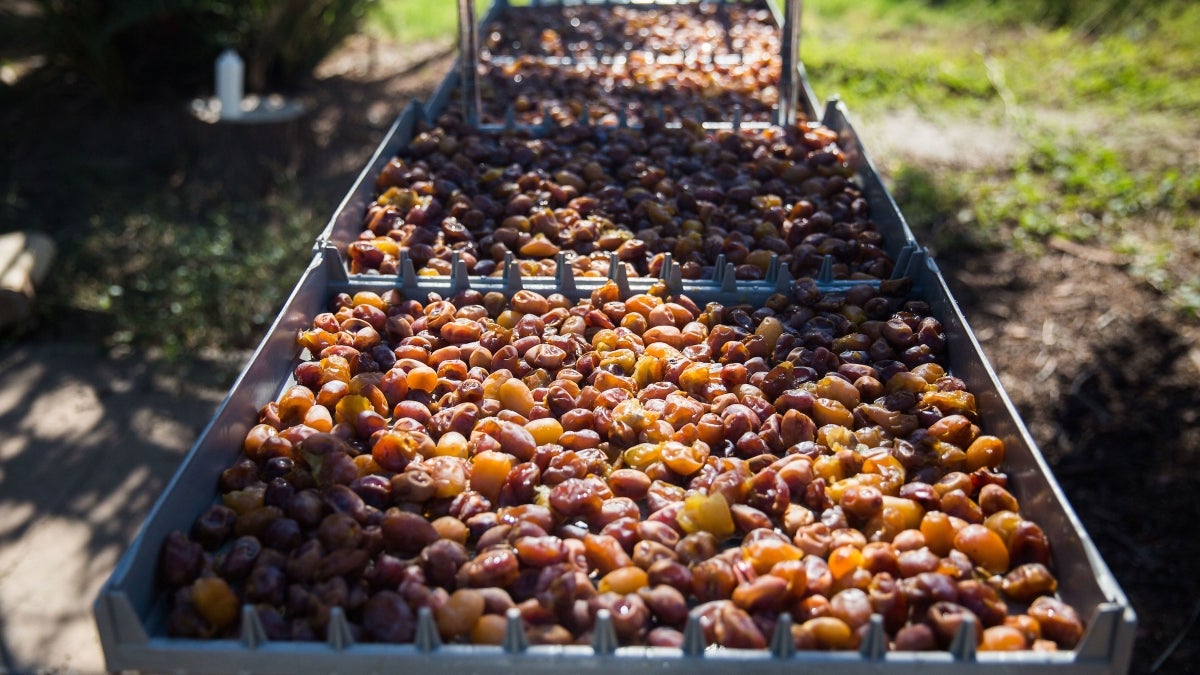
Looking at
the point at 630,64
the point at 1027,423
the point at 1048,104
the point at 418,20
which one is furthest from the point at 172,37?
the point at 1048,104

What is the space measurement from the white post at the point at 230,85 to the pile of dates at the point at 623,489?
383 cm

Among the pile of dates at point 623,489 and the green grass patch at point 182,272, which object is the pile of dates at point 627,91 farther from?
the green grass patch at point 182,272

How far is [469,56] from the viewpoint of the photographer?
9.86 ft

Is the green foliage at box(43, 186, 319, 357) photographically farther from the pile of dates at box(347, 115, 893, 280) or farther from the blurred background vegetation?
the pile of dates at box(347, 115, 893, 280)

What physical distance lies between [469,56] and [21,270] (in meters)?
2.27

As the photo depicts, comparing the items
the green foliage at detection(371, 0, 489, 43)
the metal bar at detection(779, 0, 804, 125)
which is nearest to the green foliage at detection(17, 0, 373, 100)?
the green foliage at detection(371, 0, 489, 43)

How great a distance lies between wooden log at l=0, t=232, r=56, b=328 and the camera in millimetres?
4027

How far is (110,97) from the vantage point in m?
5.89

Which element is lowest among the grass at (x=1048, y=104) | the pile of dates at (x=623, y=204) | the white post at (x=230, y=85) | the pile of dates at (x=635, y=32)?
the grass at (x=1048, y=104)

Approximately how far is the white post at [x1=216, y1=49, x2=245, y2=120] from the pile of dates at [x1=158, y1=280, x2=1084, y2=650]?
383cm

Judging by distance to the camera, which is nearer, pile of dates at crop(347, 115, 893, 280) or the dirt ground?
pile of dates at crop(347, 115, 893, 280)

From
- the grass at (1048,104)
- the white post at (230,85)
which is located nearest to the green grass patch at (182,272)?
the white post at (230,85)

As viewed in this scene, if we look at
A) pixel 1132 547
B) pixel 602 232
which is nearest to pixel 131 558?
pixel 602 232

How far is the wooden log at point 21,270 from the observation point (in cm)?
403
